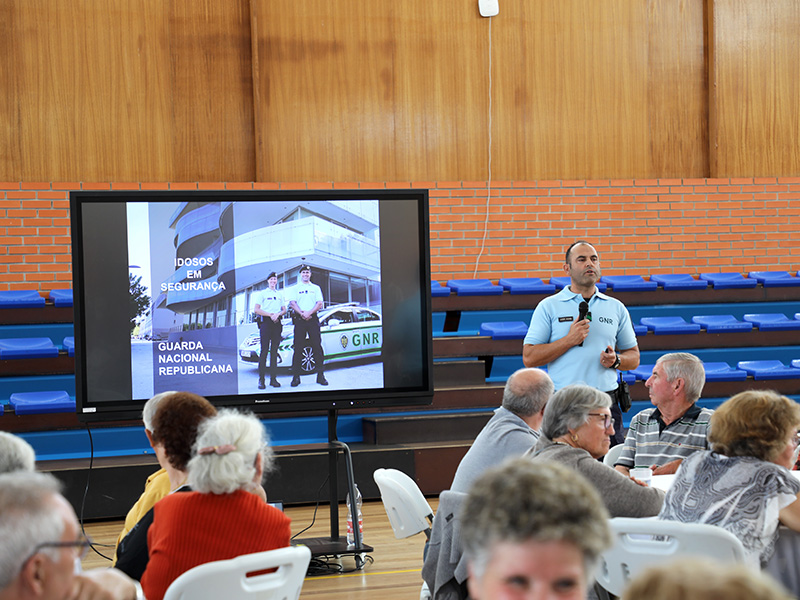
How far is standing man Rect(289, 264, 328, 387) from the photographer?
4625 mm

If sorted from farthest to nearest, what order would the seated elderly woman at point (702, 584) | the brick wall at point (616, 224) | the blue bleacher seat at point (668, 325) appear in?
the brick wall at point (616, 224) < the blue bleacher seat at point (668, 325) < the seated elderly woman at point (702, 584)

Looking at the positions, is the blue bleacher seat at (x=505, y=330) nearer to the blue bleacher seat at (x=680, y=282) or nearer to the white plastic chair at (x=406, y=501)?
the blue bleacher seat at (x=680, y=282)

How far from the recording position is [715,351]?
25.3 feet

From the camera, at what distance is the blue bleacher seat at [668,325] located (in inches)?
298

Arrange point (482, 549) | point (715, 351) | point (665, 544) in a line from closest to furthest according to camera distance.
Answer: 1. point (482, 549)
2. point (665, 544)
3. point (715, 351)

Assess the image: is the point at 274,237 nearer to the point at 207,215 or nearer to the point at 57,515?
the point at 207,215

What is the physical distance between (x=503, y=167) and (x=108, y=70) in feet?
12.4

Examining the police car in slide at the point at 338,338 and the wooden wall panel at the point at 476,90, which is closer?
the police car in slide at the point at 338,338

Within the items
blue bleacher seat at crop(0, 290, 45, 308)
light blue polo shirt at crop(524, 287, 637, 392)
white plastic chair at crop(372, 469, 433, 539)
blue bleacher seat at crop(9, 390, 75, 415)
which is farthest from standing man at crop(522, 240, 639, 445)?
blue bleacher seat at crop(0, 290, 45, 308)

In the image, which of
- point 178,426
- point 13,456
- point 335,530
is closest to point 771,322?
point 335,530

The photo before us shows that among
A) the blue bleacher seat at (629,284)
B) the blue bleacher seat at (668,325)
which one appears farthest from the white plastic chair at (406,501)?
the blue bleacher seat at (629,284)

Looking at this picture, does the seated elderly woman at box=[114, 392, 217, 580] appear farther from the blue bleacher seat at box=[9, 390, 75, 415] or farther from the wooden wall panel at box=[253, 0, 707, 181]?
the wooden wall panel at box=[253, 0, 707, 181]

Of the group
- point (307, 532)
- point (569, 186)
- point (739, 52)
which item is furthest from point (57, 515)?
point (739, 52)

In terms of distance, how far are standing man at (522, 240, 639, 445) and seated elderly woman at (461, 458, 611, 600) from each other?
3.68 m
